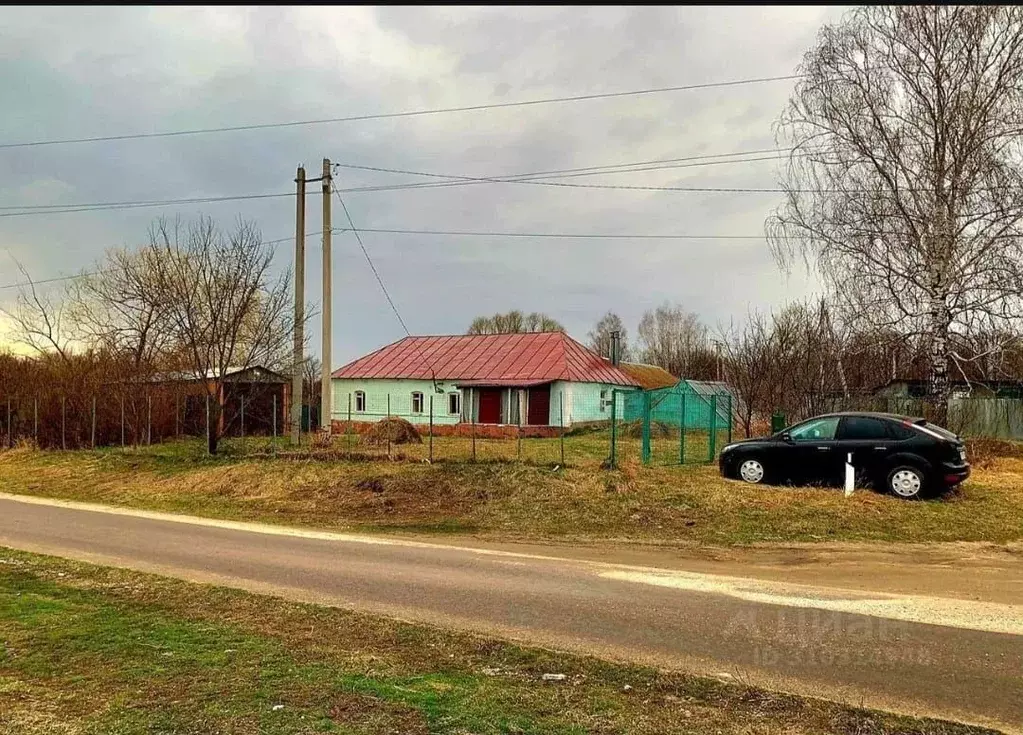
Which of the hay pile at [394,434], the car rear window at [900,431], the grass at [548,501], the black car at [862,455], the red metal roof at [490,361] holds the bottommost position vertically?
the grass at [548,501]

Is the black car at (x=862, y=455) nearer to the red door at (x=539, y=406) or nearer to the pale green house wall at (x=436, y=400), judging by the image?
the pale green house wall at (x=436, y=400)

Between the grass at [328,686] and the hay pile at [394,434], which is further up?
the hay pile at [394,434]

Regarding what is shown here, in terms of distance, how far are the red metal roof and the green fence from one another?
3.54 m

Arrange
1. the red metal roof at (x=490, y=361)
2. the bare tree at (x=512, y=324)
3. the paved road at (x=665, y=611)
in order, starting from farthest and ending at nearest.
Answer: the bare tree at (x=512, y=324) → the red metal roof at (x=490, y=361) → the paved road at (x=665, y=611)

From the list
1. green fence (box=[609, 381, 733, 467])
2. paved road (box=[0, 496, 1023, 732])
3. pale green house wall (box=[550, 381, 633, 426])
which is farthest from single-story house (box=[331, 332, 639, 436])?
paved road (box=[0, 496, 1023, 732])

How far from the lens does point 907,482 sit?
13422 mm

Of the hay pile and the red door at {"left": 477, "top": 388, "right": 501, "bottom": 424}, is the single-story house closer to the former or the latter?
the red door at {"left": 477, "top": 388, "right": 501, "bottom": 424}

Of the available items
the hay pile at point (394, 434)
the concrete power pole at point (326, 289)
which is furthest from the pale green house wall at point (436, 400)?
the concrete power pole at point (326, 289)

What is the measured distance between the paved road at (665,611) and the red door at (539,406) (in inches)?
961

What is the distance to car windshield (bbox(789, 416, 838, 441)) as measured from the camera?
46.9 feet

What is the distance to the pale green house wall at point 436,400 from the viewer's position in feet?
118

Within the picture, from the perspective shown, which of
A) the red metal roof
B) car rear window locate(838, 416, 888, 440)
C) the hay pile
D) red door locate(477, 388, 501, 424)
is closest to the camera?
car rear window locate(838, 416, 888, 440)

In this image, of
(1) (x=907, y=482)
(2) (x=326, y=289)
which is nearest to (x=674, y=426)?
(2) (x=326, y=289)

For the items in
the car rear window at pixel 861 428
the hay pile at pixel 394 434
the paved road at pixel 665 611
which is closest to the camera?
the paved road at pixel 665 611
